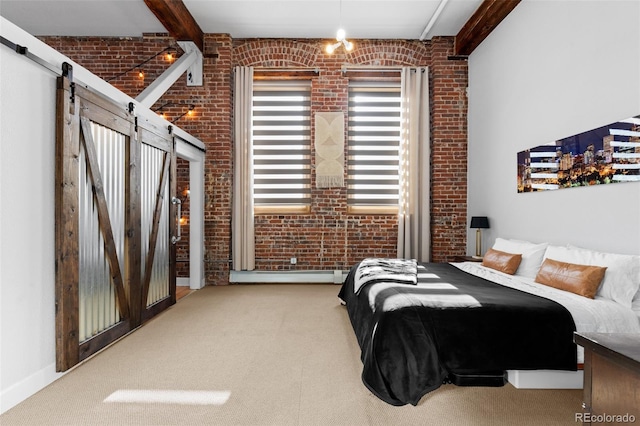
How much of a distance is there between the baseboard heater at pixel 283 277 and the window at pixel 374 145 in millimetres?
1231

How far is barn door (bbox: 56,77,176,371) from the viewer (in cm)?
262

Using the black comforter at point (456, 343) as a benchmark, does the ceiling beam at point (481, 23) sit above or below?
above

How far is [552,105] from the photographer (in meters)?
3.85

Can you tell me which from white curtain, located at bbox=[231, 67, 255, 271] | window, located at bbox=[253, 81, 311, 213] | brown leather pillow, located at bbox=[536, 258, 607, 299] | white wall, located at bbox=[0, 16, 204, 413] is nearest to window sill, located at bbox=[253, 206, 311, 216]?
window, located at bbox=[253, 81, 311, 213]

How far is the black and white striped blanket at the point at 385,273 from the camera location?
10.7 feet

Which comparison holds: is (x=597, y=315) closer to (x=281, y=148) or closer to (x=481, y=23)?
(x=481, y=23)

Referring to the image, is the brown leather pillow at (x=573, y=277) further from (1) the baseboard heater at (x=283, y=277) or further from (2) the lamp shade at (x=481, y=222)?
(1) the baseboard heater at (x=283, y=277)

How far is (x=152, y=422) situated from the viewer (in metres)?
2.05

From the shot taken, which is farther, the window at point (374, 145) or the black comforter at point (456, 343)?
the window at point (374, 145)

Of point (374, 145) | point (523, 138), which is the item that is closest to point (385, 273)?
point (523, 138)

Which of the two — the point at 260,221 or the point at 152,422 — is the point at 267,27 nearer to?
the point at 260,221

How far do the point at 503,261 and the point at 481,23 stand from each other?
11.3 ft

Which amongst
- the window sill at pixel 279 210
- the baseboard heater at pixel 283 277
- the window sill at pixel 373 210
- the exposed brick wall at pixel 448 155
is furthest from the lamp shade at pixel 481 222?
the window sill at pixel 279 210

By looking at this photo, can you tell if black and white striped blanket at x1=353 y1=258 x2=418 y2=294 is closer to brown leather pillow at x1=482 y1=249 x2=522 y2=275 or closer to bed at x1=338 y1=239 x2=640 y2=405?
bed at x1=338 y1=239 x2=640 y2=405
